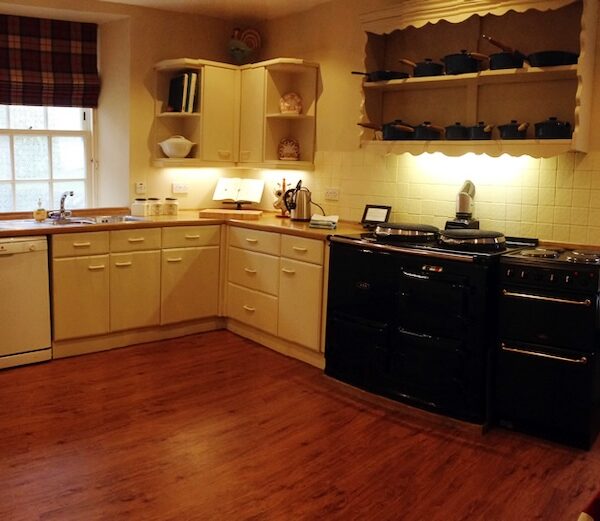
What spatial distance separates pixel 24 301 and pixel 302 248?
66.5 inches

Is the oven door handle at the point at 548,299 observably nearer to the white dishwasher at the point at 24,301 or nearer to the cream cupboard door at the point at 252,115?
the cream cupboard door at the point at 252,115

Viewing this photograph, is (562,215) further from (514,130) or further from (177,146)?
(177,146)

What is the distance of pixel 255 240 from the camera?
4582 millimetres

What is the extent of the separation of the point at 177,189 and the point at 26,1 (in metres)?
1.66

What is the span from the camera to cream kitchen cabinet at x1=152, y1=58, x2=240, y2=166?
498cm

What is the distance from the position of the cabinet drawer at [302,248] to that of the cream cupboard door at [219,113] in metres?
1.15

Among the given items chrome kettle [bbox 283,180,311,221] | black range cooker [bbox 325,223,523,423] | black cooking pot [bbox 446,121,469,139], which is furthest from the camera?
chrome kettle [bbox 283,180,311,221]

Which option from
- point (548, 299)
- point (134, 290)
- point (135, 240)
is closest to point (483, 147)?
point (548, 299)

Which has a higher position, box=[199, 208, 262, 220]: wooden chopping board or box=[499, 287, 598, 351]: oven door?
box=[199, 208, 262, 220]: wooden chopping board

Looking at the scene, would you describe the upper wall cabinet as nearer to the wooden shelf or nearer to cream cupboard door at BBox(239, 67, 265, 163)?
the wooden shelf

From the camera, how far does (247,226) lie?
4.65 m

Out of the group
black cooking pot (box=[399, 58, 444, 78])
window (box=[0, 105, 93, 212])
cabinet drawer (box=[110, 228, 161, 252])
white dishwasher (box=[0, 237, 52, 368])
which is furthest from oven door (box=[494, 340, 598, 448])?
window (box=[0, 105, 93, 212])

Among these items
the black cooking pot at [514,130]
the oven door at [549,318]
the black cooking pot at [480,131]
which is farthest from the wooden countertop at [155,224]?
the oven door at [549,318]

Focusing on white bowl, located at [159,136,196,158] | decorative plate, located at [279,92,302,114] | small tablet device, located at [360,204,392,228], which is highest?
decorative plate, located at [279,92,302,114]
